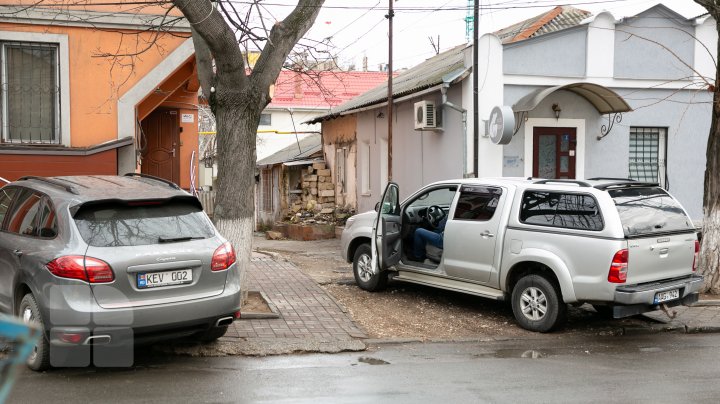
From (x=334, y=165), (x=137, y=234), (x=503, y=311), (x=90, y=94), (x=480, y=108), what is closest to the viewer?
(x=137, y=234)

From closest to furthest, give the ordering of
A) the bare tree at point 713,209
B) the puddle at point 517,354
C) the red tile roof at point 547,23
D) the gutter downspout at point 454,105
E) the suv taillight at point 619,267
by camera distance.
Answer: the puddle at point 517,354 < the suv taillight at point 619,267 < the bare tree at point 713,209 < the gutter downspout at point 454,105 < the red tile roof at point 547,23

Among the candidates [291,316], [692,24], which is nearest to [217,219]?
[291,316]

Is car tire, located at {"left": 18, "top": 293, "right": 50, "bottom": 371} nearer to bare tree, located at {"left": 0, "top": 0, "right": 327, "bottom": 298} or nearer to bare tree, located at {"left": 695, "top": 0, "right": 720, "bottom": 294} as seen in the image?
bare tree, located at {"left": 0, "top": 0, "right": 327, "bottom": 298}

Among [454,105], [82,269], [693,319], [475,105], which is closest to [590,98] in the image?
[475,105]

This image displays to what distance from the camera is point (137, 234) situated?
586 centimetres

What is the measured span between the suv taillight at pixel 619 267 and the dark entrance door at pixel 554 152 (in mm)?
6968

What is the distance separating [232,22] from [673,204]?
544 cm

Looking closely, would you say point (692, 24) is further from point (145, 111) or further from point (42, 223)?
point (42, 223)

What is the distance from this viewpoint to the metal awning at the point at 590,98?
12648 millimetres

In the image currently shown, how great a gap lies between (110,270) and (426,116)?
9.54 metres

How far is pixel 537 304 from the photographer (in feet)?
25.5

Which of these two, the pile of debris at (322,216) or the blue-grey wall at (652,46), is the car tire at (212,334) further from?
the pile of debris at (322,216)

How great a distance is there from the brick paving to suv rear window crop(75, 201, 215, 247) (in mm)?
1491

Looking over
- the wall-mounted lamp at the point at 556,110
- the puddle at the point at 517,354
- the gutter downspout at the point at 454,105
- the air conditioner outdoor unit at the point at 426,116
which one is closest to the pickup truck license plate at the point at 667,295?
the puddle at the point at 517,354
